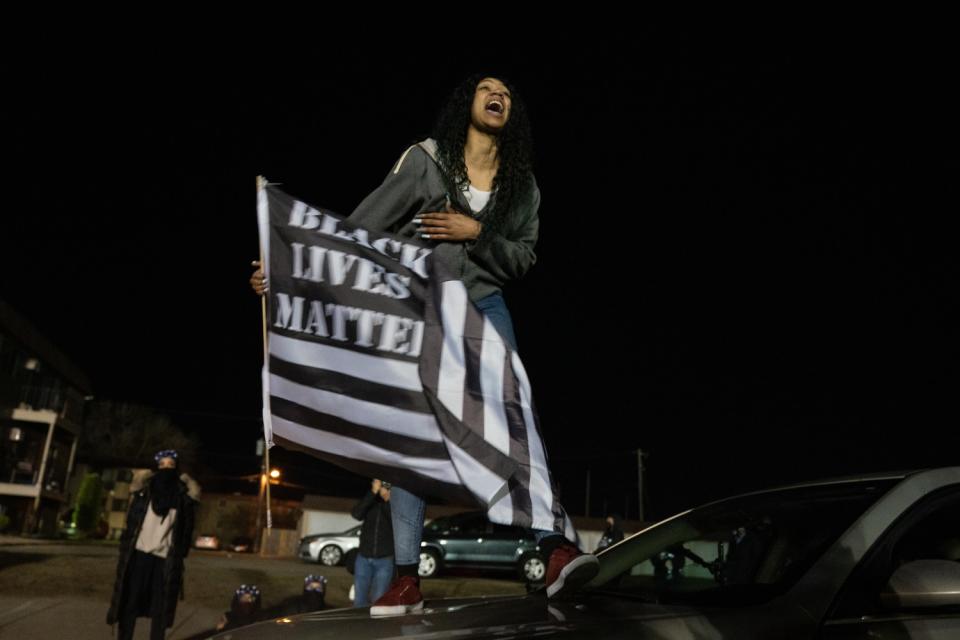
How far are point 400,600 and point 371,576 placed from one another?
6.08 metres

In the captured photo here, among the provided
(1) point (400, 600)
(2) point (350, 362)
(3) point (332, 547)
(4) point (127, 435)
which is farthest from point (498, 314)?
(4) point (127, 435)

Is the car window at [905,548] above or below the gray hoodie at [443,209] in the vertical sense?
below

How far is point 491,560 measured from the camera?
19.5m

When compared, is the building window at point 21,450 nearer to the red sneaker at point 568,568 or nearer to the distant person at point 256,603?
the distant person at point 256,603

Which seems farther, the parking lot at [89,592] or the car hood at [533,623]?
the parking lot at [89,592]

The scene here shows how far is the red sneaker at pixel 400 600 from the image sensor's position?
7.79 feet

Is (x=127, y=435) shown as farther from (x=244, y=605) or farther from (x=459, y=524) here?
(x=244, y=605)

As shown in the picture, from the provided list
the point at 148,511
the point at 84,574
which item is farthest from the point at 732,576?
the point at 84,574

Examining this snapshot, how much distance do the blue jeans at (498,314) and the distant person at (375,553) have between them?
18.1ft

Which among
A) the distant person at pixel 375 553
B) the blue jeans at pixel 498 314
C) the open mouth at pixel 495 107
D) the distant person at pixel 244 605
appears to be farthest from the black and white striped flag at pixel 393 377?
the distant person at pixel 375 553

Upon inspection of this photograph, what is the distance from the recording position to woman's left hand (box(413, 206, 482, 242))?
272 cm

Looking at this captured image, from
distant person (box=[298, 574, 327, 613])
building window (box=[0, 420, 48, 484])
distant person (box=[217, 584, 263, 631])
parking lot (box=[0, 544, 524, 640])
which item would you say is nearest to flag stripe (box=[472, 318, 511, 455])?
distant person (box=[217, 584, 263, 631])

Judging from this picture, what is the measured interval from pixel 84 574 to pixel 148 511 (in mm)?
5068

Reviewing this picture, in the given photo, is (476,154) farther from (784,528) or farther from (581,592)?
(784,528)
